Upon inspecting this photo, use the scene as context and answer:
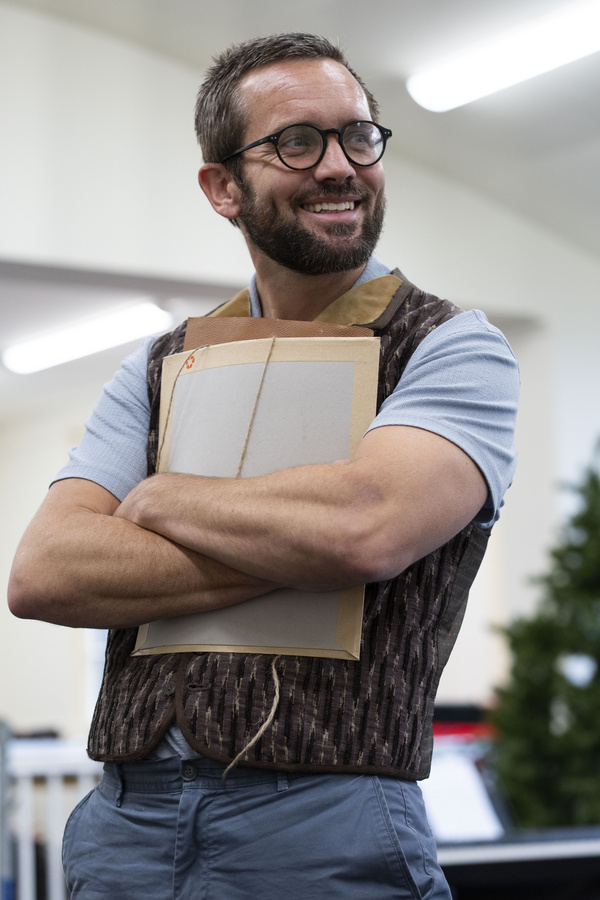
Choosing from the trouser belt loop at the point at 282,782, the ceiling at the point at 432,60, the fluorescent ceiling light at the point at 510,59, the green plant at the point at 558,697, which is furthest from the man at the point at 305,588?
the green plant at the point at 558,697

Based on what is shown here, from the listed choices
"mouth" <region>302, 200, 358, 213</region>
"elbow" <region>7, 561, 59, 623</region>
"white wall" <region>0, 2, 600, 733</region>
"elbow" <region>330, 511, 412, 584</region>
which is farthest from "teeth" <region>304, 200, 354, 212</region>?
"white wall" <region>0, 2, 600, 733</region>

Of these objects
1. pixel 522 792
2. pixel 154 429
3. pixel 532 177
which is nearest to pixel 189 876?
pixel 154 429

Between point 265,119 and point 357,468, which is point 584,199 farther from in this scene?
point 357,468

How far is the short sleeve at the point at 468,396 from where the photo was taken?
3.46ft

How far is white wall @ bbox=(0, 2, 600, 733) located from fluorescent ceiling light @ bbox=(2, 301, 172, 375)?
6.45 feet

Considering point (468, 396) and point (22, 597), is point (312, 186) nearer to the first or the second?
point (468, 396)

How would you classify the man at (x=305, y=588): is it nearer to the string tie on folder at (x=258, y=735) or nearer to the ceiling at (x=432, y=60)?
the string tie on folder at (x=258, y=735)

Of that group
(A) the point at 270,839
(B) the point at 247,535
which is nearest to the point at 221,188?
(B) the point at 247,535

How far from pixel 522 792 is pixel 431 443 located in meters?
3.46

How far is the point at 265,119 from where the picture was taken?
128 centimetres

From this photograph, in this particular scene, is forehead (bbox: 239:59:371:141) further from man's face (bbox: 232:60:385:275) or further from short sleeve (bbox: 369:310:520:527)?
short sleeve (bbox: 369:310:520:527)

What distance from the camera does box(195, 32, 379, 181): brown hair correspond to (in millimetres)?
1312

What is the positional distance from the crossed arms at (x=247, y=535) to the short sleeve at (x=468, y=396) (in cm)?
2

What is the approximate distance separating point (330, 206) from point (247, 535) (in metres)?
0.45
